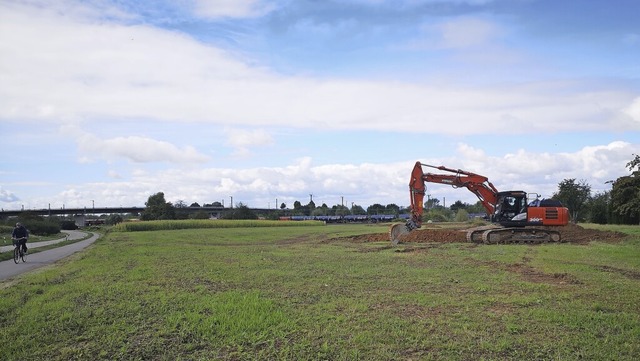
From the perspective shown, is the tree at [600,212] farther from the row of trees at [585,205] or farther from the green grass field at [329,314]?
the green grass field at [329,314]

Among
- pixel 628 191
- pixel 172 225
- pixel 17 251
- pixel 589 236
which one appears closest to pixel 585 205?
pixel 628 191

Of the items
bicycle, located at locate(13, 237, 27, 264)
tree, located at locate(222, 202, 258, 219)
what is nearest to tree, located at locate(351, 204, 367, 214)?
tree, located at locate(222, 202, 258, 219)

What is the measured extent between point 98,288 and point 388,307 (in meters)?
7.51

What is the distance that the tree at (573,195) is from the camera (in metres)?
73.6

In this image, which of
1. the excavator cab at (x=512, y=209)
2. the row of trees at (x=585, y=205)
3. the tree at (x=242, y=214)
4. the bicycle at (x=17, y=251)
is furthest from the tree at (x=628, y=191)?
the tree at (x=242, y=214)

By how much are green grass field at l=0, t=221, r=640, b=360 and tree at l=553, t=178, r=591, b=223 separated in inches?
2400

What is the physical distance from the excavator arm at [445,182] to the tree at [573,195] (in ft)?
153

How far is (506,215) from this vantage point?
3044 cm

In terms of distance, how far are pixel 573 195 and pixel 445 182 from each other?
50.5m

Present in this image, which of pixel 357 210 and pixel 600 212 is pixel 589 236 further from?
pixel 357 210

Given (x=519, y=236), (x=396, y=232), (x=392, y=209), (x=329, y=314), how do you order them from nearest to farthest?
(x=329, y=314), (x=519, y=236), (x=396, y=232), (x=392, y=209)

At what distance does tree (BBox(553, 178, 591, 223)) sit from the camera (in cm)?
7362

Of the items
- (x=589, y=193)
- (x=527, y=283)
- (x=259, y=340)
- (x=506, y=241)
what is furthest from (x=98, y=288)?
(x=589, y=193)

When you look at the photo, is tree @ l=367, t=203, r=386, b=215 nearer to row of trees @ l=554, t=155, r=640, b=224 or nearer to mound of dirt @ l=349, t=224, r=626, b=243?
row of trees @ l=554, t=155, r=640, b=224
